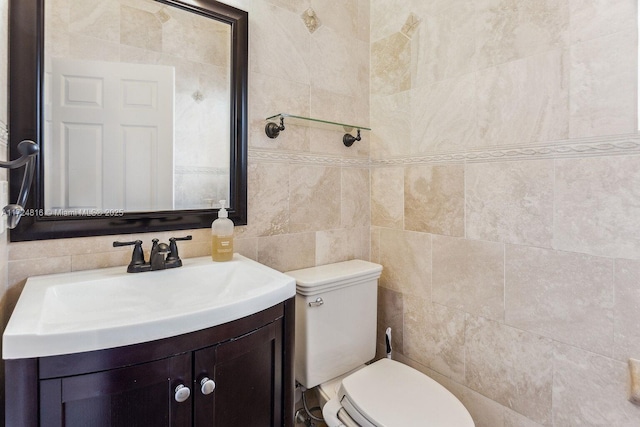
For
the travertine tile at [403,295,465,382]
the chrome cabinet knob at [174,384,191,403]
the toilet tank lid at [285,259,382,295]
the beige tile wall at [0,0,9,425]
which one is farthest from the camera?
the travertine tile at [403,295,465,382]

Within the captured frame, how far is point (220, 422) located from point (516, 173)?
49.1 inches

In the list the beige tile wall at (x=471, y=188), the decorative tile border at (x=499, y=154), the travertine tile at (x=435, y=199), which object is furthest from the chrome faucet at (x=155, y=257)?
the travertine tile at (x=435, y=199)

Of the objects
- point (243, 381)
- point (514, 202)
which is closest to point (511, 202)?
point (514, 202)

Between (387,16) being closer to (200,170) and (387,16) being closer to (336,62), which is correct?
(336,62)

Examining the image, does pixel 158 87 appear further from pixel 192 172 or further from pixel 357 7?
pixel 357 7

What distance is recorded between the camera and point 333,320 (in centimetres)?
139

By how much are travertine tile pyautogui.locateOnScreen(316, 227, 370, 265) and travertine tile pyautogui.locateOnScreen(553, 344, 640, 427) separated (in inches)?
36.1

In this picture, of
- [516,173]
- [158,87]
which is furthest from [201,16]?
[516,173]

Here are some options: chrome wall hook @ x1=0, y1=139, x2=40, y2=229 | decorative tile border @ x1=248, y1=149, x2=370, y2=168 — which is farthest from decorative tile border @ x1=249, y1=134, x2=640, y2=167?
chrome wall hook @ x1=0, y1=139, x2=40, y2=229

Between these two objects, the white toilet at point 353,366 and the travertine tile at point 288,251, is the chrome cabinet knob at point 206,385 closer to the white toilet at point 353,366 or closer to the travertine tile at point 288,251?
the white toilet at point 353,366

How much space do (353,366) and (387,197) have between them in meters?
0.82

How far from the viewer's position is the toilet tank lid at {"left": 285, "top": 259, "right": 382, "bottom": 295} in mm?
1312

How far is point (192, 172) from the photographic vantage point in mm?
1251

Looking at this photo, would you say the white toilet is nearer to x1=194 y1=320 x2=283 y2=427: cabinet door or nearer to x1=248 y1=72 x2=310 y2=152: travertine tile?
x1=194 y1=320 x2=283 y2=427: cabinet door
